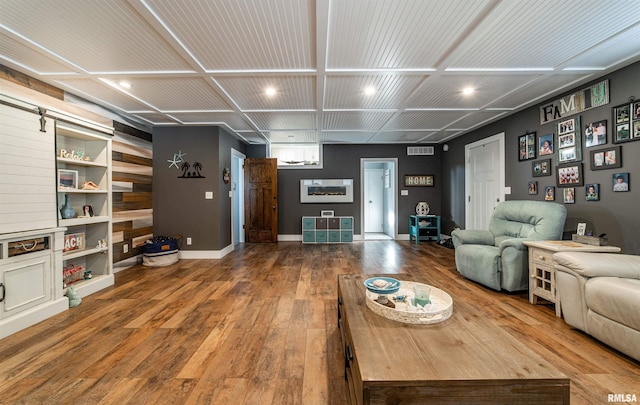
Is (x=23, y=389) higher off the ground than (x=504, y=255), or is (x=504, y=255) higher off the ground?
(x=504, y=255)

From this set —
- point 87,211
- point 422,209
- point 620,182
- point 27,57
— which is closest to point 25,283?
point 87,211

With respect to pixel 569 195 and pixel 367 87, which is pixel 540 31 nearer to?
pixel 367 87

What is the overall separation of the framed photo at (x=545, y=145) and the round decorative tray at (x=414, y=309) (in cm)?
310

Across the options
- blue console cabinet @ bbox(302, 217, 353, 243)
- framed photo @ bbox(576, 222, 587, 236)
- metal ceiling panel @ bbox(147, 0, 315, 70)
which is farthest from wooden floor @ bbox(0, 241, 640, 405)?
blue console cabinet @ bbox(302, 217, 353, 243)

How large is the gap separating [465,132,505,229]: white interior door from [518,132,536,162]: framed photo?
0.37 m

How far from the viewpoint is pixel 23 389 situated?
145 cm

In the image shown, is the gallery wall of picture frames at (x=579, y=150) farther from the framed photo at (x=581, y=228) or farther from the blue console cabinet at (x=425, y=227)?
the blue console cabinet at (x=425, y=227)

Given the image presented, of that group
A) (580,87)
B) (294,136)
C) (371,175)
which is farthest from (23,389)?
(371,175)

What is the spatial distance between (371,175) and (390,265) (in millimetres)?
4030

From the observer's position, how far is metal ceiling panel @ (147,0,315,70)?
5.58 ft

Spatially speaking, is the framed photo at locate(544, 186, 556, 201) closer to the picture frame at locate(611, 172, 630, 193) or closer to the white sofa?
the picture frame at locate(611, 172, 630, 193)

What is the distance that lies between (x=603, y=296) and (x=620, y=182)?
5.04ft

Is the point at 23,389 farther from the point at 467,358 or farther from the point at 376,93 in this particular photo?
the point at 376,93

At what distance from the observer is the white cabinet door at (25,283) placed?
2.07m
